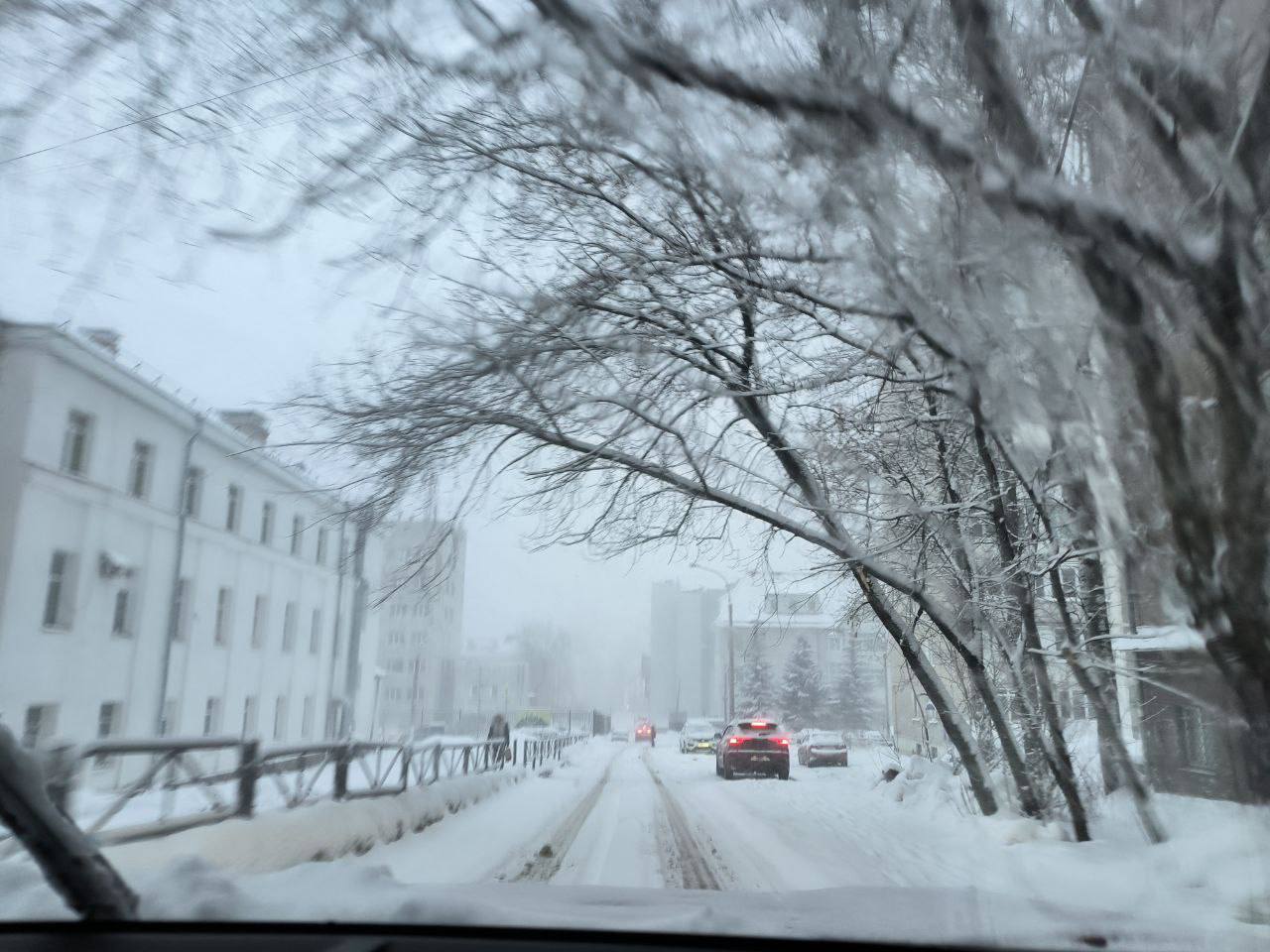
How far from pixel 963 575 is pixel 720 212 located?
5.29m

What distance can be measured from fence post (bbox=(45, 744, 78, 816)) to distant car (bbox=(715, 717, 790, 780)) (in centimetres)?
927

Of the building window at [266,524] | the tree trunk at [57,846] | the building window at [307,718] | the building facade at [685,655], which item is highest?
the building window at [266,524]

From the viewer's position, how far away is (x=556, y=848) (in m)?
6.39

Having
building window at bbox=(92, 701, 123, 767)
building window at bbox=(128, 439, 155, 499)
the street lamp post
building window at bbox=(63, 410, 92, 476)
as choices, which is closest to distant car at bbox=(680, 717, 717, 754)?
the street lamp post

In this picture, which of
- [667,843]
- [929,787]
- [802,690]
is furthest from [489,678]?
[929,787]

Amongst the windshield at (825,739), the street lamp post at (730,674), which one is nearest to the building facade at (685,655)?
the street lamp post at (730,674)

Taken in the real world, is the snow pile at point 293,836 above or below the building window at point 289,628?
below

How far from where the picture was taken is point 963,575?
32.9ft

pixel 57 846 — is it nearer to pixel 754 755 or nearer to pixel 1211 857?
pixel 1211 857

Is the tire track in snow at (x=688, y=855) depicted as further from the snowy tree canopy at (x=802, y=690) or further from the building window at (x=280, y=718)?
the building window at (x=280, y=718)

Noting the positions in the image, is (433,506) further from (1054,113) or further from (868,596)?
(868,596)

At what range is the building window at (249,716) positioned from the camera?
430cm

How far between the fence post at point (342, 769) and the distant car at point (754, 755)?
770 cm

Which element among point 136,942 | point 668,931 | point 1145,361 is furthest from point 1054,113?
point 136,942
